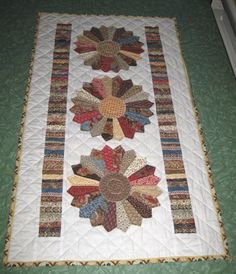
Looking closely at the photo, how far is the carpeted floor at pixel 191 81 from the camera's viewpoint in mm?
1623

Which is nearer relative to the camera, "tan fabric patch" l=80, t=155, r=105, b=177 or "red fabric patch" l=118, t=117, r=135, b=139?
"tan fabric patch" l=80, t=155, r=105, b=177

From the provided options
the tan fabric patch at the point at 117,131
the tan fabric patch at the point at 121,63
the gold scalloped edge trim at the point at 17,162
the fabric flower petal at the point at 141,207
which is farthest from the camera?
the tan fabric patch at the point at 121,63

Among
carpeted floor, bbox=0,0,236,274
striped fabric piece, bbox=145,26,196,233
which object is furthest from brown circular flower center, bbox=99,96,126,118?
carpeted floor, bbox=0,0,236,274

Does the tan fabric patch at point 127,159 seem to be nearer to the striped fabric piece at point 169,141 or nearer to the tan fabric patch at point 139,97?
the striped fabric piece at point 169,141

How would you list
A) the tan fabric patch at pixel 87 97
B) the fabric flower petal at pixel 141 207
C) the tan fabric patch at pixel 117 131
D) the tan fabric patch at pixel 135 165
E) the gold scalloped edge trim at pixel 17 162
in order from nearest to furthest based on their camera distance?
1. the gold scalloped edge trim at pixel 17 162
2. the fabric flower petal at pixel 141 207
3. the tan fabric patch at pixel 135 165
4. the tan fabric patch at pixel 117 131
5. the tan fabric patch at pixel 87 97

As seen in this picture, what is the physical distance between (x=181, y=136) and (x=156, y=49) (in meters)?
0.66

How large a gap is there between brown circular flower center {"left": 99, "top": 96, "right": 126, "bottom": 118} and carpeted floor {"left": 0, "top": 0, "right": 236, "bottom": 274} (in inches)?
17.7

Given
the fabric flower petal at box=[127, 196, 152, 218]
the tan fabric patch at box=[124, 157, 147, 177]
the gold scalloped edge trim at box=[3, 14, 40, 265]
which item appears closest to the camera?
the gold scalloped edge trim at box=[3, 14, 40, 265]

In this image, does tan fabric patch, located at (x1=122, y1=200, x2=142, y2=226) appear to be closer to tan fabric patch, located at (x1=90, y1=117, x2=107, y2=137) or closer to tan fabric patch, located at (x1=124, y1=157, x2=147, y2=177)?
tan fabric patch, located at (x1=124, y1=157, x2=147, y2=177)

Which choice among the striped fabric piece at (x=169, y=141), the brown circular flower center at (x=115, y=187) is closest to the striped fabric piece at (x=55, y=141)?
the brown circular flower center at (x=115, y=187)

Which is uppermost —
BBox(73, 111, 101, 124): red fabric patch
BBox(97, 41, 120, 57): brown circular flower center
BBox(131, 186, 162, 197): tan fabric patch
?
BBox(97, 41, 120, 57): brown circular flower center

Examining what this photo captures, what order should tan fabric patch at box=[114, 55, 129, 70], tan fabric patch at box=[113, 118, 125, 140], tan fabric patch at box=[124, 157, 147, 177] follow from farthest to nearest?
tan fabric patch at box=[114, 55, 129, 70] < tan fabric patch at box=[113, 118, 125, 140] < tan fabric patch at box=[124, 157, 147, 177]

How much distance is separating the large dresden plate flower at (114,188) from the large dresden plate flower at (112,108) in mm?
133

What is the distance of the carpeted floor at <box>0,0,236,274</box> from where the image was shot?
5.32ft
